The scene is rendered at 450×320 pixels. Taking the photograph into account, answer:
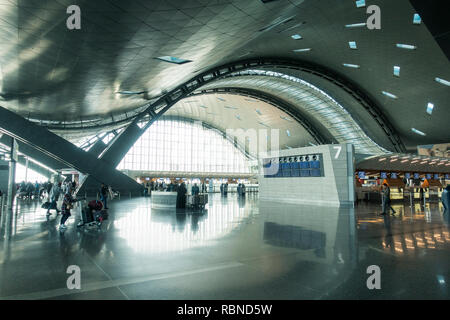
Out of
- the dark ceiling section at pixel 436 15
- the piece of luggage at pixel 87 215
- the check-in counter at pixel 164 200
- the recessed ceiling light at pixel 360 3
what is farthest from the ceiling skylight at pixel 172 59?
the recessed ceiling light at pixel 360 3

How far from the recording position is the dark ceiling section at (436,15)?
4.21m

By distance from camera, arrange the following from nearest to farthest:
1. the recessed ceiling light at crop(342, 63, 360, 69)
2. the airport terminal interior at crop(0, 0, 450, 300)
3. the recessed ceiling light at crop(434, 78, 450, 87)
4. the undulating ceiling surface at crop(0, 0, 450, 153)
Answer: the airport terminal interior at crop(0, 0, 450, 300), the undulating ceiling surface at crop(0, 0, 450, 153), the recessed ceiling light at crop(434, 78, 450, 87), the recessed ceiling light at crop(342, 63, 360, 69)

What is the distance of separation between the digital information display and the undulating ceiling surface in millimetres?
9935

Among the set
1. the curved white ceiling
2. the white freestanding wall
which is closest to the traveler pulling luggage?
the white freestanding wall

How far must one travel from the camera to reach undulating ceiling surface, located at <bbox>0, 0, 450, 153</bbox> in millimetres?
11914

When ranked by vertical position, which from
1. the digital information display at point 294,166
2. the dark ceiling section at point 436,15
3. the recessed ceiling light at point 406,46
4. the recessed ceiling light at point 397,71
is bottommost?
the digital information display at point 294,166

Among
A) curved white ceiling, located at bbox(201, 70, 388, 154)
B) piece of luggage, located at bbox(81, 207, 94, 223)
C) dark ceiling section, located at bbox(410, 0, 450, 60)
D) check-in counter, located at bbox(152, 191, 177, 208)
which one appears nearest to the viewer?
dark ceiling section, located at bbox(410, 0, 450, 60)

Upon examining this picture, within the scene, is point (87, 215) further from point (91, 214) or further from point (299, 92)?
point (299, 92)

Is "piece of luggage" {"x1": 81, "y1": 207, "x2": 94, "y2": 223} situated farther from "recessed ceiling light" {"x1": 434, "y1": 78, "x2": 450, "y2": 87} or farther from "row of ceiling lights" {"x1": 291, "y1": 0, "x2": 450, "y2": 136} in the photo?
"recessed ceiling light" {"x1": 434, "y1": 78, "x2": 450, "y2": 87}

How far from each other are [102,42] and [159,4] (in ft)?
12.8

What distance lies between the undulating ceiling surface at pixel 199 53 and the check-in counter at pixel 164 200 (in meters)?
8.30

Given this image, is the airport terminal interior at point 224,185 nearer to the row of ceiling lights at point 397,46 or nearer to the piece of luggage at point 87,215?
the piece of luggage at point 87,215

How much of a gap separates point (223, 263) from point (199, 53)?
676 inches

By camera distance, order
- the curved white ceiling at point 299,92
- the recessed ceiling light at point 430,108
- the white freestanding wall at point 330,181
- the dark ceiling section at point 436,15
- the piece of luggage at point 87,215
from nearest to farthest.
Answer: the dark ceiling section at point 436,15 → the piece of luggage at point 87,215 → the white freestanding wall at point 330,181 → the recessed ceiling light at point 430,108 → the curved white ceiling at point 299,92
